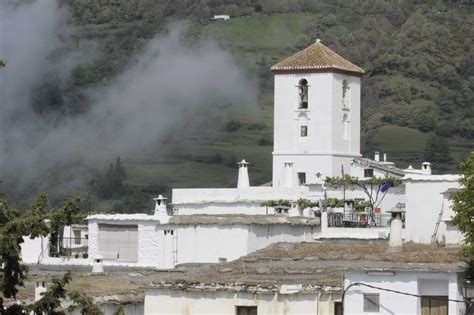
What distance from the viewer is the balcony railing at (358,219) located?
181 feet

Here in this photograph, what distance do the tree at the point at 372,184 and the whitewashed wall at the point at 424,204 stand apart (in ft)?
46.5

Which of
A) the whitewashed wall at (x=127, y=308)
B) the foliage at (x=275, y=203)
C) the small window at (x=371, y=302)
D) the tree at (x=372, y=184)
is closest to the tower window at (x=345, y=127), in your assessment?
the tree at (x=372, y=184)

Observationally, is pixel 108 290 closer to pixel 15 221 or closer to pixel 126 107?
pixel 15 221

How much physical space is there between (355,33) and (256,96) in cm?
3051

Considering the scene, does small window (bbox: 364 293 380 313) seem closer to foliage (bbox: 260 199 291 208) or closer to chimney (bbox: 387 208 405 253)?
chimney (bbox: 387 208 405 253)

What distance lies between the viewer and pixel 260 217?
49906mm

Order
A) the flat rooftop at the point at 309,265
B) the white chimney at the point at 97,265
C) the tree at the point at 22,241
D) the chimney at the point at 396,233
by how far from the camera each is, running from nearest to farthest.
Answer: the tree at the point at 22,241
the flat rooftop at the point at 309,265
the chimney at the point at 396,233
the white chimney at the point at 97,265

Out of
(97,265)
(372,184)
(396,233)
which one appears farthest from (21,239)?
(372,184)

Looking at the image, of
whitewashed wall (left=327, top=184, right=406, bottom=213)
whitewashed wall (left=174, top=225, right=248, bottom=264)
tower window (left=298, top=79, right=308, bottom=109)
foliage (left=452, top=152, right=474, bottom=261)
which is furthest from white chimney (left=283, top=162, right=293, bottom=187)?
foliage (left=452, top=152, right=474, bottom=261)

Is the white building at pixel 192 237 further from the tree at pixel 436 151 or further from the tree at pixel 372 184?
the tree at pixel 436 151

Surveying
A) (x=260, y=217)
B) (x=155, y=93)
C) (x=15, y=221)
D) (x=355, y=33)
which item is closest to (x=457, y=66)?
(x=355, y=33)

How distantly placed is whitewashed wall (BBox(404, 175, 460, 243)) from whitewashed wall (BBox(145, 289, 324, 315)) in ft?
26.4

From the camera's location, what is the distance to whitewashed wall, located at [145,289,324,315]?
122 ft

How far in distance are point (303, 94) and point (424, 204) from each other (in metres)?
35.4
